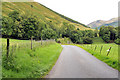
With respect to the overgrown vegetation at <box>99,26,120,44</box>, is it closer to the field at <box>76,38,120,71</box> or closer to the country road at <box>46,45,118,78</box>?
the field at <box>76,38,120,71</box>

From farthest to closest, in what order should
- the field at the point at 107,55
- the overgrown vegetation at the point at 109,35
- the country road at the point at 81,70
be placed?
the overgrown vegetation at the point at 109,35 → the field at the point at 107,55 → the country road at the point at 81,70

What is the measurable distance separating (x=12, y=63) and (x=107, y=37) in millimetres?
107763

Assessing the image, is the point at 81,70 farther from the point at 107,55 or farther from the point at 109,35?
the point at 109,35

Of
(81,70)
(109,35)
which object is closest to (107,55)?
(81,70)

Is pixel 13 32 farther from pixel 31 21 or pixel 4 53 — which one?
pixel 4 53

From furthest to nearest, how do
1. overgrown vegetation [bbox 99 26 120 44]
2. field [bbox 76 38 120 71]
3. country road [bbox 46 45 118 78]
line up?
1. overgrown vegetation [bbox 99 26 120 44]
2. field [bbox 76 38 120 71]
3. country road [bbox 46 45 118 78]

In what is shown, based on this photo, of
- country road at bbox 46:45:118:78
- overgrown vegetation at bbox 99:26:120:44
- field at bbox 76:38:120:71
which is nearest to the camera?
country road at bbox 46:45:118:78

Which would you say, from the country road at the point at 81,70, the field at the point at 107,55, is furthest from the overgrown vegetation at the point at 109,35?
the country road at the point at 81,70

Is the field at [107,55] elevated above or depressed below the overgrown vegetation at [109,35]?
below

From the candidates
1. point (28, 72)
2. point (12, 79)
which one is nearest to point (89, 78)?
point (28, 72)

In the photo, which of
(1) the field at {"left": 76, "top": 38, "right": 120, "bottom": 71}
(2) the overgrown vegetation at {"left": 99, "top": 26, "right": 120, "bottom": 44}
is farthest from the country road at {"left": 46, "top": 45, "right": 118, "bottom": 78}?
(2) the overgrown vegetation at {"left": 99, "top": 26, "right": 120, "bottom": 44}

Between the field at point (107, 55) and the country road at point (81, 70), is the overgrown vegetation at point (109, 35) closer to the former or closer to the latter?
the field at point (107, 55)

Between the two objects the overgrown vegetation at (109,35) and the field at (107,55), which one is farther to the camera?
the overgrown vegetation at (109,35)

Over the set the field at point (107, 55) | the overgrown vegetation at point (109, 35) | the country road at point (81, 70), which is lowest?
the country road at point (81, 70)
